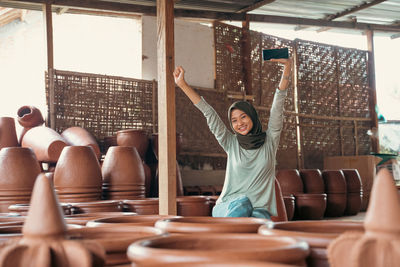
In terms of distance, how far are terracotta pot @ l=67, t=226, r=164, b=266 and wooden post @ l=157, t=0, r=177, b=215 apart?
2.05m

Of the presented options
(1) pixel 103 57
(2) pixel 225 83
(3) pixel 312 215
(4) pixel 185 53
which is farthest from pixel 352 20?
(1) pixel 103 57

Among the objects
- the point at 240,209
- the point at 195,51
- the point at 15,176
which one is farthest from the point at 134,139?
the point at 240,209

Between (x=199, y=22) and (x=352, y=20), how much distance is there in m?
2.72

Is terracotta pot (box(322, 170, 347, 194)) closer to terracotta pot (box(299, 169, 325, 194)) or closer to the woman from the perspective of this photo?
terracotta pot (box(299, 169, 325, 194))

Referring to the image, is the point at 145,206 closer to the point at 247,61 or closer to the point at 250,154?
the point at 250,154

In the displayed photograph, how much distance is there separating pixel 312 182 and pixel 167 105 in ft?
13.2

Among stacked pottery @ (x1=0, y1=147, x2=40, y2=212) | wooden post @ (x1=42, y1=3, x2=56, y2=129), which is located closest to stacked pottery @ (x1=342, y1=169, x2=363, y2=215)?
wooden post @ (x1=42, y1=3, x2=56, y2=129)

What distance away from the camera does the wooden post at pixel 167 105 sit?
3.22m

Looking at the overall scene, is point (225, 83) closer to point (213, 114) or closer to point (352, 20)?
point (352, 20)

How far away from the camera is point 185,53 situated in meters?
6.86

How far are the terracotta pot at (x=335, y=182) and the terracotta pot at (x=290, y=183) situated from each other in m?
0.72

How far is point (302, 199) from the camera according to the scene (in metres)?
6.32

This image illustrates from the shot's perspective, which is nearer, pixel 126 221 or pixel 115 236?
pixel 115 236

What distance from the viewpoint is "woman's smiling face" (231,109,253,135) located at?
3.35 m
